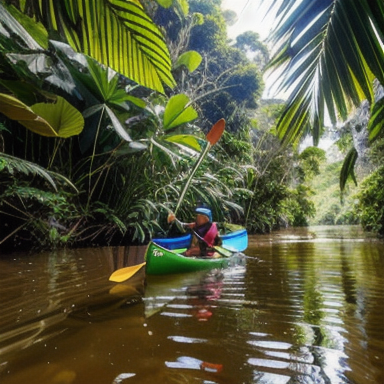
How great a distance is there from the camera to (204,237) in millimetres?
4543

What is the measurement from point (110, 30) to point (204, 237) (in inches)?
137

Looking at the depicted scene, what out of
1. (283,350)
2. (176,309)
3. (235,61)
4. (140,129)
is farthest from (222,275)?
(235,61)

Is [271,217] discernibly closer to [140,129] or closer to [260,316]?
[140,129]

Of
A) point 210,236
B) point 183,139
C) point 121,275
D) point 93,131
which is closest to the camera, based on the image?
point 121,275

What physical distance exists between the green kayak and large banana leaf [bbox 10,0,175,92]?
2183 millimetres

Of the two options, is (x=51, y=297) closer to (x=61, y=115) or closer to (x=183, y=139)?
(x=61, y=115)

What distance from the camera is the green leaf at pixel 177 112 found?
232 inches

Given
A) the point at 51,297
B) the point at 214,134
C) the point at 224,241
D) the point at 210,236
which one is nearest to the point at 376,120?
the point at 210,236

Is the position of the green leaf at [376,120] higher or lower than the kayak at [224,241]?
higher

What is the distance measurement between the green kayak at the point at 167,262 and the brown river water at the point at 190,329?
21 centimetres

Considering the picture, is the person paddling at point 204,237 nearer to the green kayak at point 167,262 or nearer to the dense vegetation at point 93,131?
the green kayak at point 167,262

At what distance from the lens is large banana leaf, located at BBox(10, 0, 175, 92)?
1290 mm

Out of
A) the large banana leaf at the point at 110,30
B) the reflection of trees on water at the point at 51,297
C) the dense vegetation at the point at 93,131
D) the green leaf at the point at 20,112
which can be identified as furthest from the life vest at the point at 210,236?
the large banana leaf at the point at 110,30

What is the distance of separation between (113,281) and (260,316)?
1.54 metres
